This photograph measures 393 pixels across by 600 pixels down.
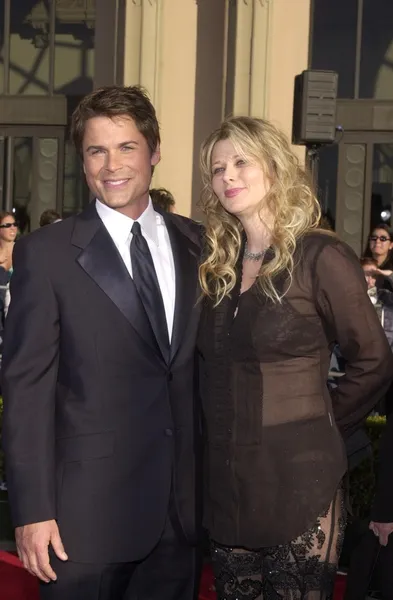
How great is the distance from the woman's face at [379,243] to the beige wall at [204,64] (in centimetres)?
186

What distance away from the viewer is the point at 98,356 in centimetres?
308

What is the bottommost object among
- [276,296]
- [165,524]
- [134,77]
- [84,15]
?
[165,524]

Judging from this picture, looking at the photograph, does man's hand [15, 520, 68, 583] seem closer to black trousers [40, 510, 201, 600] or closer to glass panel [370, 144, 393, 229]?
black trousers [40, 510, 201, 600]

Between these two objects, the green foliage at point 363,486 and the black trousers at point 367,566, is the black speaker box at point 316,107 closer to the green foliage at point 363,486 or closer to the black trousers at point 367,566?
the green foliage at point 363,486

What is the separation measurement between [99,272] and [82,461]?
58 cm

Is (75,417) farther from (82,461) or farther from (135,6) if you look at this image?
(135,6)

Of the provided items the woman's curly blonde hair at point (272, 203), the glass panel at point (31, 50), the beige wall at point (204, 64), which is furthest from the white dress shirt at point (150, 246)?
the glass panel at point (31, 50)

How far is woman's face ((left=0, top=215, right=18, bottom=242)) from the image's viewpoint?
913 centimetres

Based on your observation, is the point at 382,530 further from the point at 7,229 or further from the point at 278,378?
the point at 7,229

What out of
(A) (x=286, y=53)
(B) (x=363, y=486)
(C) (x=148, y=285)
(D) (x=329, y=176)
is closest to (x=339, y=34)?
(A) (x=286, y=53)

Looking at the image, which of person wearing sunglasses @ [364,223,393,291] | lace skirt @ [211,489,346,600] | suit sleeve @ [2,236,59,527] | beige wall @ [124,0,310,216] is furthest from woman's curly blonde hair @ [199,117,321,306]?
beige wall @ [124,0,310,216]

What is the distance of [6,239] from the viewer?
912 centimetres

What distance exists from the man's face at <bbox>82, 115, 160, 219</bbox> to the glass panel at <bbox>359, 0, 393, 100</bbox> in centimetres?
843

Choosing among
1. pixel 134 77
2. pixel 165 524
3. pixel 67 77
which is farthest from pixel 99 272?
pixel 67 77
